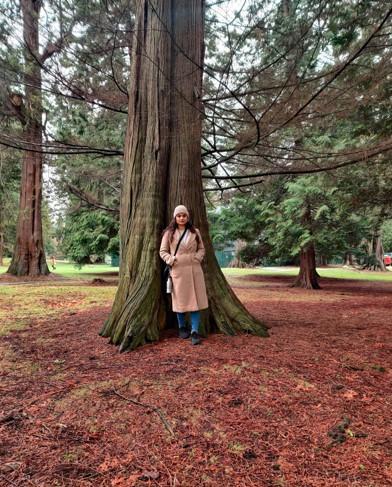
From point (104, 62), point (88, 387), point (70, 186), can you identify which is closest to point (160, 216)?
point (88, 387)

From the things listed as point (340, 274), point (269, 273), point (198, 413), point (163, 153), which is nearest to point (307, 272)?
point (269, 273)

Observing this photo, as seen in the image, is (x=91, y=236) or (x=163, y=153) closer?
(x=163, y=153)

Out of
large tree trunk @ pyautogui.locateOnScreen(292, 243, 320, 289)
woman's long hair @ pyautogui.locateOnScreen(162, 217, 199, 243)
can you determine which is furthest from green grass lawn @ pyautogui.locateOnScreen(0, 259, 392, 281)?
woman's long hair @ pyautogui.locateOnScreen(162, 217, 199, 243)

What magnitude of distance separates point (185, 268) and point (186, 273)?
6 cm

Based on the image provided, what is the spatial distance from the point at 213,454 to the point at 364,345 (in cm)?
267

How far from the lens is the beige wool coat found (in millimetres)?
3668

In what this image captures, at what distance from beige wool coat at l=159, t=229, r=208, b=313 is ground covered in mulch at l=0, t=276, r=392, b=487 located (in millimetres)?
457

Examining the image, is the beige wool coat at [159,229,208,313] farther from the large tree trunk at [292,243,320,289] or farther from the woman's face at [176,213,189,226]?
the large tree trunk at [292,243,320,289]

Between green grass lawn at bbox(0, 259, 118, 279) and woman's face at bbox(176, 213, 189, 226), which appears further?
green grass lawn at bbox(0, 259, 118, 279)

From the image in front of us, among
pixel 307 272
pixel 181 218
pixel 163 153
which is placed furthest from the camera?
pixel 307 272

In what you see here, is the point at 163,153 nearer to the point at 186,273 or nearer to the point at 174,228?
the point at 174,228

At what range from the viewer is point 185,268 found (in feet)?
12.3

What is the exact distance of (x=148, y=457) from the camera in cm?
176

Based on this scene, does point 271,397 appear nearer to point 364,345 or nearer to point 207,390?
point 207,390
